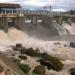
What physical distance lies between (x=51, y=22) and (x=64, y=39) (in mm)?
6575

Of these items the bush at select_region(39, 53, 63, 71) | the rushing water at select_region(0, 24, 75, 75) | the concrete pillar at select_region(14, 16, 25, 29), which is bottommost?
the rushing water at select_region(0, 24, 75, 75)

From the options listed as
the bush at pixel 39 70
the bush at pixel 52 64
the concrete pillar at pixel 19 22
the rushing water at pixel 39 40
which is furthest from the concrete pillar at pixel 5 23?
the bush at pixel 39 70

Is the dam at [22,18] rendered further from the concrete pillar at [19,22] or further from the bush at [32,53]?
the bush at [32,53]

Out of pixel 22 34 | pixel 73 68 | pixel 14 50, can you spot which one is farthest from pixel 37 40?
pixel 73 68

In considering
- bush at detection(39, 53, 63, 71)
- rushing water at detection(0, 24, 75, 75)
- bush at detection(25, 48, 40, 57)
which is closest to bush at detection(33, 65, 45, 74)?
bush at detection(39, 53, 63, 71)

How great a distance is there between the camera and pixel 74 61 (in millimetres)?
38625

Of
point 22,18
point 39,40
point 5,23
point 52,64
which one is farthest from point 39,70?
point 22,18

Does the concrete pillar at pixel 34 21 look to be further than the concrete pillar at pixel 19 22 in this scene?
Yes

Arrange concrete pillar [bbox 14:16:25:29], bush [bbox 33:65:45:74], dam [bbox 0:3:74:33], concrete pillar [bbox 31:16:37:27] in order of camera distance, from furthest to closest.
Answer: concrete pillar [bbox 31:16:37:27], concrete pillar [bbox 14:16:25:29], dam [bbox 0:3:74:33], bush [bbox 33:65:45:74]

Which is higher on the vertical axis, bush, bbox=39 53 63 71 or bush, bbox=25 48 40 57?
bush, bbox=39 53 63 71

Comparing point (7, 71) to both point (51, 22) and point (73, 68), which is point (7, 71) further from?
point (51, 22)

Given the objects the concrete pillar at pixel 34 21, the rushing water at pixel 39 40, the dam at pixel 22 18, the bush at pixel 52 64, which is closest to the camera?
the bush at pixel 52 64

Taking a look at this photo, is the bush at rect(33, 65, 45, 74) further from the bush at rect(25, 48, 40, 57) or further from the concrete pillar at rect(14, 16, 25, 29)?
the concrete pillar at rect(14, 16, 25, 29)

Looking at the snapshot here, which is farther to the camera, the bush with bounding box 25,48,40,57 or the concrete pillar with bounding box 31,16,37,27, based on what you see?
the concrete pillar with bounding box 31,16,37,27
